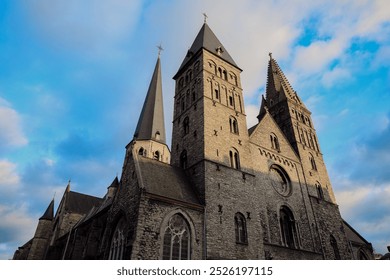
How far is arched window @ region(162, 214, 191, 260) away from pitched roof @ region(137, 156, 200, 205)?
1354 mm

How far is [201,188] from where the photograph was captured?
18734 millimetres

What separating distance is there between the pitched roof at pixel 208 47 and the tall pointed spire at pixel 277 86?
8.17 m

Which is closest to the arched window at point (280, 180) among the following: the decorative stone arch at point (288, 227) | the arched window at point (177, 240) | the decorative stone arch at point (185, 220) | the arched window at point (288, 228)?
the decorative stone arch at point (288, 227)

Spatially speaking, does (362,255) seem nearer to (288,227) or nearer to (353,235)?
(353,235)

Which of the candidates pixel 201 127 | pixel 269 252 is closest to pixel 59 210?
pixel 201 127

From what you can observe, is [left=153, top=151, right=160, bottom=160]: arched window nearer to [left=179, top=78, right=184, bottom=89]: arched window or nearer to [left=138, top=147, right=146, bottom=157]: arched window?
[left=138, top=147, right=146, bottom=157]: arched window

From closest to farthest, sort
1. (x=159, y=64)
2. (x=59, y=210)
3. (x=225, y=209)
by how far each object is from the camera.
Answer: (x=225, y=209) → (x=59, y=210) → (x=159, y=64)

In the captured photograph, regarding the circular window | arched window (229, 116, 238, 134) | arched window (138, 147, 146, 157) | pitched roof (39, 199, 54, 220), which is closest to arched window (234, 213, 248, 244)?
the circular window

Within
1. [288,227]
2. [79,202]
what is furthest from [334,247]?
[79,202]

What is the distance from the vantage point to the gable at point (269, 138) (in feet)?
82.1

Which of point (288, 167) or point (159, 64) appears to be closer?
point (288, 167)
